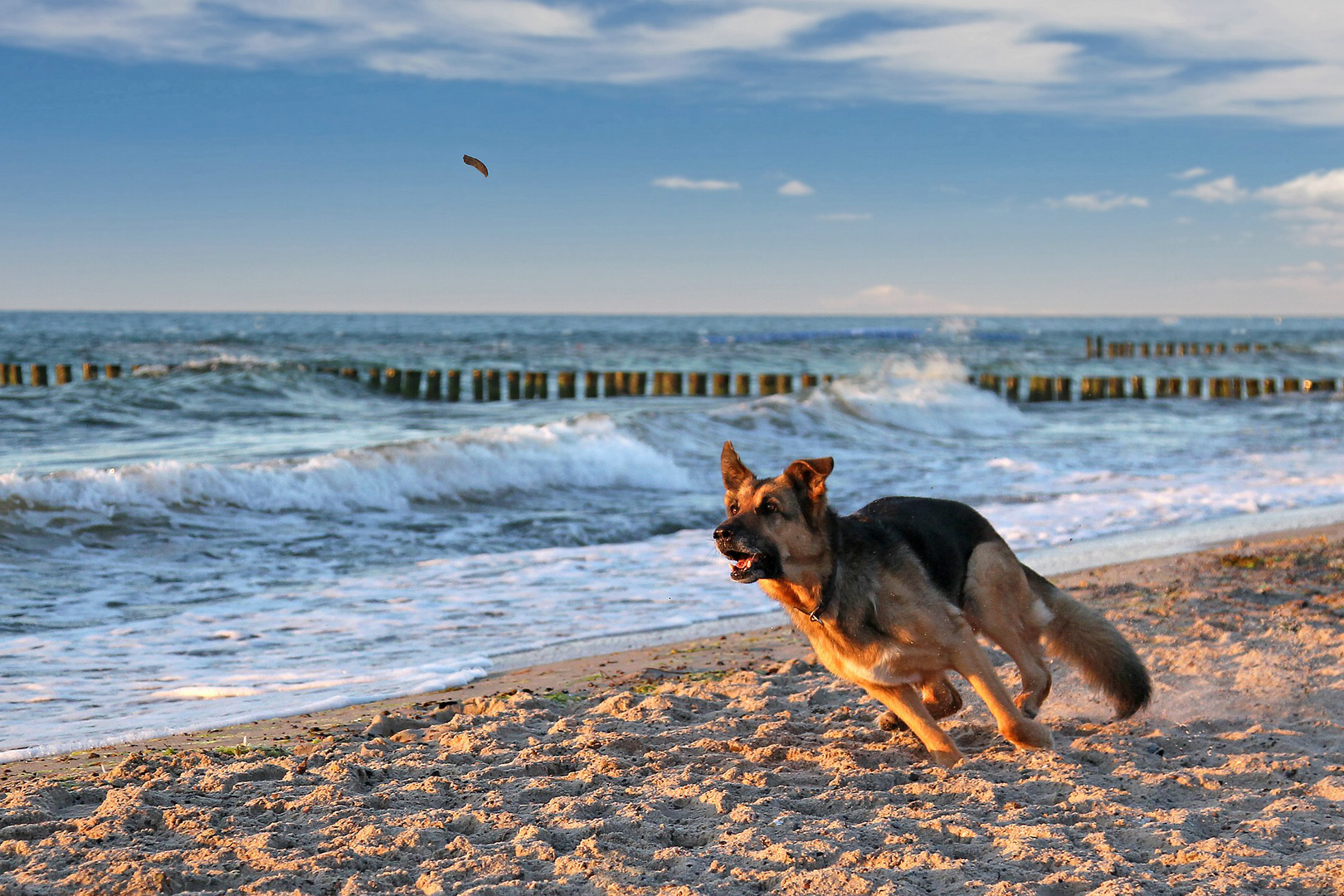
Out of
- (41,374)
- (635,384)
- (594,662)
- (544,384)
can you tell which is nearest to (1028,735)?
(594,662)

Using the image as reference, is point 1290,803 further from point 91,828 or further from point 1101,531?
point 1101,531

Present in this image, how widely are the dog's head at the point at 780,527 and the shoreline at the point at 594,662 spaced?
1.70 m

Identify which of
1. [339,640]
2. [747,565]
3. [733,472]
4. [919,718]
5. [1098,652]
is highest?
[733,472]

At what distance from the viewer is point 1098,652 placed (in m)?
4.74

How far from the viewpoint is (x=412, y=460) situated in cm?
1295

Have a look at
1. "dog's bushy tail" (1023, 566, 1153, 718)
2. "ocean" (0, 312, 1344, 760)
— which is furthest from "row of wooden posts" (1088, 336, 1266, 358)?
"dog's bushy tail" (1023, 566, 1153, 718)

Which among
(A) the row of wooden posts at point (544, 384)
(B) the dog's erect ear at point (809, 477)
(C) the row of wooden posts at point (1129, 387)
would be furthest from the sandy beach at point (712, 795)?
(C) the row of wooden posts at point (1129, 387)

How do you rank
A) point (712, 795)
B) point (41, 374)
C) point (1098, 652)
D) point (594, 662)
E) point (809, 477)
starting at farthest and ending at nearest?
point (41, 374)
point (594, 662)
point (1098, 652)
point (809, 477)
point (712, 795)

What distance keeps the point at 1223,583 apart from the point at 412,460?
8682 millimetres

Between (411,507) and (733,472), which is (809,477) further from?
(411,507)

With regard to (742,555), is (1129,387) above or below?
below

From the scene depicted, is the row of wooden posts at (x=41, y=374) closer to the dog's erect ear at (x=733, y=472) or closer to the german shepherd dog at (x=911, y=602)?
the dog's erect ear at (x=733, y=472)

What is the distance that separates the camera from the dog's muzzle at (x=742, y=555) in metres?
3.96

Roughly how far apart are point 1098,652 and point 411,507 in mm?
8392
